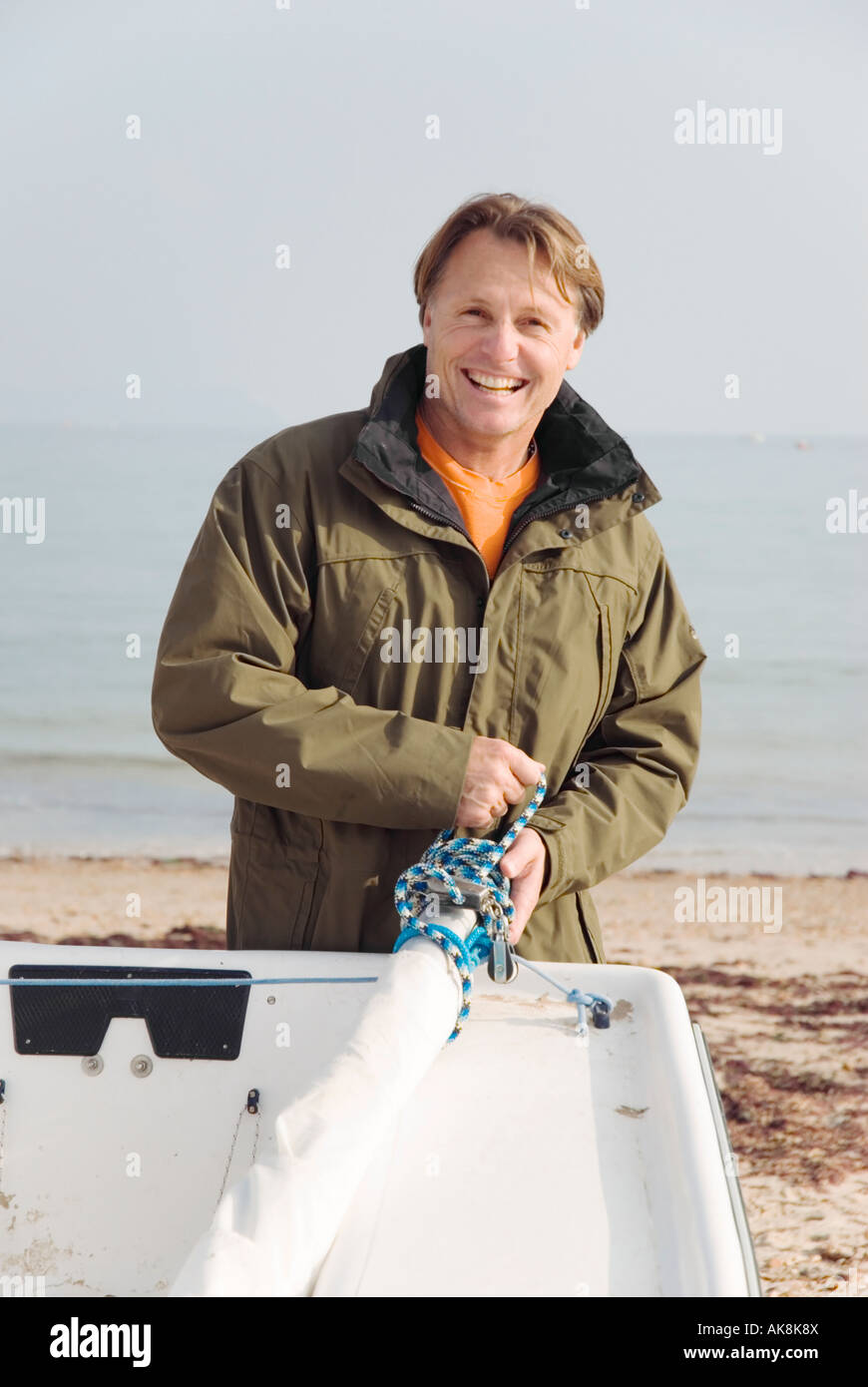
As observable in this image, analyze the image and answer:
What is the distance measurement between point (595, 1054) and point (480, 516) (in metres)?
0.75

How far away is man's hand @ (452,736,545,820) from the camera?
5.35 ft

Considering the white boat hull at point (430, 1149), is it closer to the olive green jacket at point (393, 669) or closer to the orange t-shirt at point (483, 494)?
the olive green jacket at point (393, 669)

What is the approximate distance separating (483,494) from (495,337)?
223 millimetres

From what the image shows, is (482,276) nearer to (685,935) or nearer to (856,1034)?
(856,1034)

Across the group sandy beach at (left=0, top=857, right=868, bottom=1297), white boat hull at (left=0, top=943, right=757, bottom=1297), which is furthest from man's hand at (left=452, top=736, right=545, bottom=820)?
sandy beach at (left=0, top=857, right=868, bottom=1297)

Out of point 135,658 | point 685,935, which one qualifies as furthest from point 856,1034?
point 135,658

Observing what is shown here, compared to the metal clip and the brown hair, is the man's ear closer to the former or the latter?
the brown hair

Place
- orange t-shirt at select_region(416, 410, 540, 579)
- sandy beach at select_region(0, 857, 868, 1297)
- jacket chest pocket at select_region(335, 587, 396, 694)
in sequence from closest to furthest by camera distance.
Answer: jacket chest pocket at select_region(335, 587, 396, 694) → orange t-shirt at select_region(416, 410, 540, 579) → sandy beach at select_region(0, 857, 868, 1297)

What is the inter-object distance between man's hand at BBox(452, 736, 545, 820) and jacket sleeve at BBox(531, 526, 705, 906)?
4.9 inches

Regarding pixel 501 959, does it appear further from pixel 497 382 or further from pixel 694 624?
pixel 694 624

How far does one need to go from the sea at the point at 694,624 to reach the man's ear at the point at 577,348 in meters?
6.53

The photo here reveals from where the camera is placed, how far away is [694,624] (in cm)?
1341

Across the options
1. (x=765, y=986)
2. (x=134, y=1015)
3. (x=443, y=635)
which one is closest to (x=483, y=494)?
(x=443, y=635)
